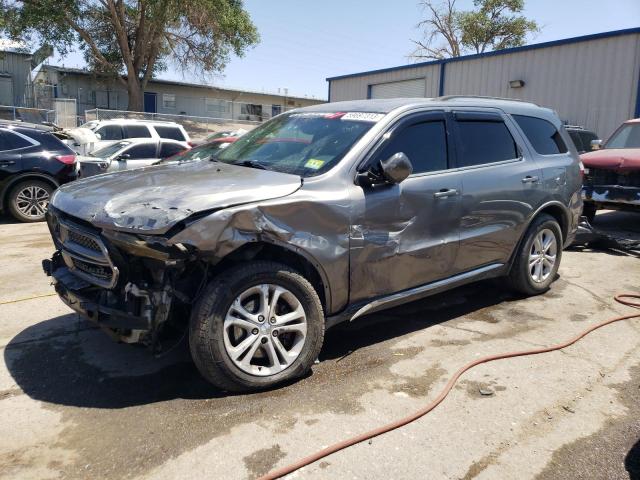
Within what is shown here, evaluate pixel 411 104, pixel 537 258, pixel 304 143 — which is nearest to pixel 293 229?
pixel 304 143

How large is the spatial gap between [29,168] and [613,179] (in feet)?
31.6

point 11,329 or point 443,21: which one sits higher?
point 443,21

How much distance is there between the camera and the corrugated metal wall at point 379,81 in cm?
2181

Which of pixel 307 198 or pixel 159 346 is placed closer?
pixel 159 346

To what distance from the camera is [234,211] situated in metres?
3.17

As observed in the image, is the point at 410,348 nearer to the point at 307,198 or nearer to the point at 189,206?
the point at 307,198

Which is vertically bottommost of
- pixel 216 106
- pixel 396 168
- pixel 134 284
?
pixel 134 284

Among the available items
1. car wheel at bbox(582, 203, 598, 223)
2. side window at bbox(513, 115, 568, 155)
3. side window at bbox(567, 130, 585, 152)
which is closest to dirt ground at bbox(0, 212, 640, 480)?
side window at bbox(513, 115, 568, 155)

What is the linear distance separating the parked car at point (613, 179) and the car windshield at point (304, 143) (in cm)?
593

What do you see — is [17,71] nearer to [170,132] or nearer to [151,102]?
[151,102]

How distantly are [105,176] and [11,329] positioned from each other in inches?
62.6

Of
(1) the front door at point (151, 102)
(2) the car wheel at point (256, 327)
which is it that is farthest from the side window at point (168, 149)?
(1) the front door at point (151, 102)

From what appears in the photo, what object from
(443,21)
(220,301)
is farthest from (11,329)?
(443,21)

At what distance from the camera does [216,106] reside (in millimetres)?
38594
